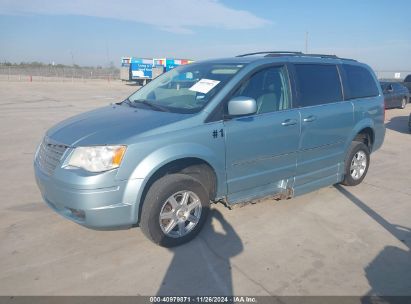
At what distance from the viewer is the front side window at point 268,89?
13.8ft

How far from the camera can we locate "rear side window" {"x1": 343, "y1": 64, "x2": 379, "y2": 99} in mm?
5491

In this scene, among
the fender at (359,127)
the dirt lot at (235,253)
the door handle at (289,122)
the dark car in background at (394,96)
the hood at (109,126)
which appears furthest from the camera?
the dark car in background at (394,96)

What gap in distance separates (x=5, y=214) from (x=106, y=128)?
1978mm

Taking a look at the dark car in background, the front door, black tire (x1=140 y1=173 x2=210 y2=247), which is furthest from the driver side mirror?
the dark car in background

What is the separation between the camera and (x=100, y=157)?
3.31 metres

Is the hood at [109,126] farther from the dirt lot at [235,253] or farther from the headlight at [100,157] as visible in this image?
the dirt lot at [235,253]

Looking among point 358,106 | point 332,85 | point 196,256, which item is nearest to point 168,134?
point 196,256

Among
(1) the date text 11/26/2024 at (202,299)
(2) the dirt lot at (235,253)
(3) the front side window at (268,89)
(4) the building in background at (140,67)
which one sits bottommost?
(1) the date text 11/26/2024 at (202,299)

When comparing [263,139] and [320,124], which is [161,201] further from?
[320,124]

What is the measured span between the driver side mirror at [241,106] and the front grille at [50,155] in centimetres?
168

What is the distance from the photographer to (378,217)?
4.66 metres

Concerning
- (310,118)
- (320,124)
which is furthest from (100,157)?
(320,124)

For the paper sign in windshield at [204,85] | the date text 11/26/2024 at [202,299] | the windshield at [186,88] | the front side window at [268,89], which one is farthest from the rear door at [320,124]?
the date text 11/26/2024 at [202,299]

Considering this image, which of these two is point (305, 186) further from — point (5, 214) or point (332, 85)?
point (5, 214)
